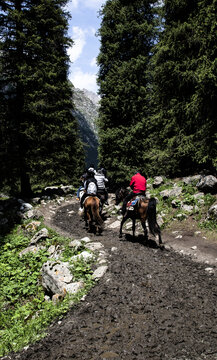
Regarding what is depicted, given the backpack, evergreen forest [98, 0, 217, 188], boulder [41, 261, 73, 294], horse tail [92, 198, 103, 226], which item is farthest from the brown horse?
evergreen forest [98, 0, 217, 188]

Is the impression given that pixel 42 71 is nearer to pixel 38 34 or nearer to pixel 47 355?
pixel 38 34

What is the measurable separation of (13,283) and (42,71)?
49.4 feet

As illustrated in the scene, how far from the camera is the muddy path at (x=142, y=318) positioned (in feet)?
12.0

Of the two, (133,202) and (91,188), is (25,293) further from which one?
(91,188)

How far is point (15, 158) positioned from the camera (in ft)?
54.1

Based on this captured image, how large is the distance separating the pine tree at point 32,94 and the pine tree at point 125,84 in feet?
13.7

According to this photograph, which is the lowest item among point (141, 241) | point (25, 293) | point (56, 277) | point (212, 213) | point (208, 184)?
point (25, 293)

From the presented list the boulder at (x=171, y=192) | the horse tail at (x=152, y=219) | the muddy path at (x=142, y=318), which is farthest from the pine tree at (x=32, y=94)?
the muddy path at (x=142, y=318)

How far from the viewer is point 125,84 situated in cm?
1964

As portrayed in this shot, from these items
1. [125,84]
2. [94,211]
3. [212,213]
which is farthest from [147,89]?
[212,213]

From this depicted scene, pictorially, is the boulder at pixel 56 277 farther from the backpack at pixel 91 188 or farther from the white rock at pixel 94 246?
the backpack at pixel 91 188

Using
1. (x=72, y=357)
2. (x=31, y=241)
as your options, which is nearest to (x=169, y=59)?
(x=31, y=241)

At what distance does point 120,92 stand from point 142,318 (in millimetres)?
18531

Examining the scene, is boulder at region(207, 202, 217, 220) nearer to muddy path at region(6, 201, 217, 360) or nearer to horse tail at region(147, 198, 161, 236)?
horse tail at region(147, 198, 161, 236)
